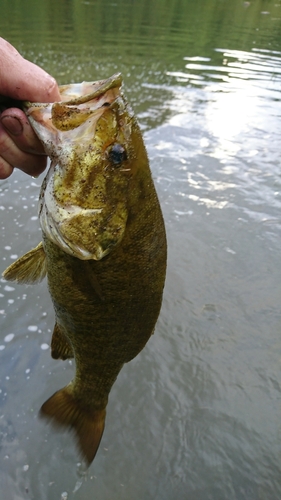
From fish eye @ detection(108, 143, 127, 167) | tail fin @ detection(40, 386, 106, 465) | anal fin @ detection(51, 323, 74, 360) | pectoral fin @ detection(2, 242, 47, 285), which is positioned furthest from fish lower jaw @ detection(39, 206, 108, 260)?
tail fin @ detection(40, 386, 106, 465)

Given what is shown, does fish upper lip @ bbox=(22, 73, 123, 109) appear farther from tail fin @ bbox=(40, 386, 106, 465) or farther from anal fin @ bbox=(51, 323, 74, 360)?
tail fin @ bbox=(40, 386, 106, 465)

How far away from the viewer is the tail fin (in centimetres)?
216

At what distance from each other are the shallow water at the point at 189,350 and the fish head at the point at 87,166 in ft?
6.30

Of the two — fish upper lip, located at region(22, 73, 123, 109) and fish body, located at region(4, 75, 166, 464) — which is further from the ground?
fish upper lip, located at region(22, 73, 123, 109)

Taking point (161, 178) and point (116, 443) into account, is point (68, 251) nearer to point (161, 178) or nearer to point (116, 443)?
point (116, 443)

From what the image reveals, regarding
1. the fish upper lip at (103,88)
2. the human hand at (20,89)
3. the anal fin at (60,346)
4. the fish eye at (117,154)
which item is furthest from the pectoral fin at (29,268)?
the fish upper lip at (103,88)

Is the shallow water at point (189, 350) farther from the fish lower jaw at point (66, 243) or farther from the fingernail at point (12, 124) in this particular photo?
the fingernail at point (12, 124)

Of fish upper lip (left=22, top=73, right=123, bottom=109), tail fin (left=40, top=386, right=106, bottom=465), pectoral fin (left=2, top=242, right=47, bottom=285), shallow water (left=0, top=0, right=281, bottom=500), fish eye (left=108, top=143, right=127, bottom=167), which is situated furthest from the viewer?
shallow water (left=0, top=0, right=281, bottom=500)

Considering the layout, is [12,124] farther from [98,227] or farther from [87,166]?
[98,227]

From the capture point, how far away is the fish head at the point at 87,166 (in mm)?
1432

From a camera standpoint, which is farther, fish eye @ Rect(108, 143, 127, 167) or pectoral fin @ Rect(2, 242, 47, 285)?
pectoral fin @ Rect(2, 242, 47, 285)

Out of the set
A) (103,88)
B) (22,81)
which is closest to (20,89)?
(22,81)

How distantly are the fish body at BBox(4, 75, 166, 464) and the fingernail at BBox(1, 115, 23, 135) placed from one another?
60 mm

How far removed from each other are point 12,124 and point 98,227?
0.53m
